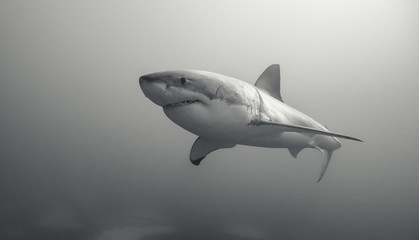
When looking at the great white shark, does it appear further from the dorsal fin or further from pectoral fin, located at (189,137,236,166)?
pectoral fin, located at (189,137,236,166)

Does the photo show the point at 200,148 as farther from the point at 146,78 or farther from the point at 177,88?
the point at 146,78

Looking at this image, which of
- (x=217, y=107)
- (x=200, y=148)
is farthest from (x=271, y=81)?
(x=217, y=107)

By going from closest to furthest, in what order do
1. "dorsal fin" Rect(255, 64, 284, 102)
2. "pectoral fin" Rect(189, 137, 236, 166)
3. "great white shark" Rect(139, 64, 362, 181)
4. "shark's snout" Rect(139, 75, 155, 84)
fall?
1. "shark's snout" Rect(139, 75, 155, 84)
2. "great white shark" Rect(139, 64, 362, 181)
3. "pectoral fin" Rect(189, 137, 236, 166)
4. "dorsal fin" Rect(255, 64, 284, 102)

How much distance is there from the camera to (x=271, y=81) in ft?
15.0

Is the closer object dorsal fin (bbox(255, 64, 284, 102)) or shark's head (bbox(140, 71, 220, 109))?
shark's head (bbox(140, 71, 220, 109))

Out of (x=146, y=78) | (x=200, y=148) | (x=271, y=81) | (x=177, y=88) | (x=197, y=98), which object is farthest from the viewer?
(x=271, y=81)

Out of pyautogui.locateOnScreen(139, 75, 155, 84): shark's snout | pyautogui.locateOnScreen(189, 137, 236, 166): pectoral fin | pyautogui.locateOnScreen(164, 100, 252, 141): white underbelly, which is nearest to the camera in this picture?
pyautogui.locateOnScreen(139, 75, 155, 84): shark's snout

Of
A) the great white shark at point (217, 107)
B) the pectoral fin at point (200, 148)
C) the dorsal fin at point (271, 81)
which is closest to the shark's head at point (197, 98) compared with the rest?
the great white shark at point (217, 107)

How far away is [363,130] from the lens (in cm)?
7444

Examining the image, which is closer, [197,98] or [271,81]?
[197,98]

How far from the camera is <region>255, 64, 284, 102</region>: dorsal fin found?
4.48 metres

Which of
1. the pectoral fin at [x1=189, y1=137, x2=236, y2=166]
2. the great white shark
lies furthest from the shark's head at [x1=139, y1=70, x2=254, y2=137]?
the pectoral fin at [x1=189, y1=137, x2=236, y2=166]

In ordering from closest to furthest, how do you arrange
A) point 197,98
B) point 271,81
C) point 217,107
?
1. point 197,98
2. point 217,107
3. point 271,81

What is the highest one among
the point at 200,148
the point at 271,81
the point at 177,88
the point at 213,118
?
the point at 271,81
